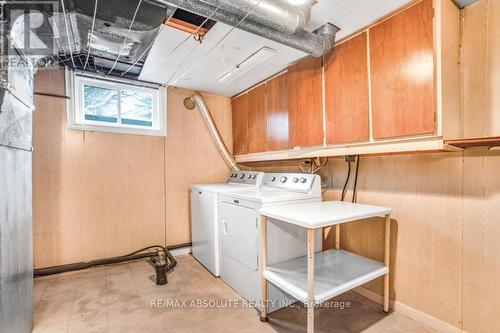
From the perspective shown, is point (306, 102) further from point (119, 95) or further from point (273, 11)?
point (119, 95)

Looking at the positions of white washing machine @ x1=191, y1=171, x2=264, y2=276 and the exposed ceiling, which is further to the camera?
white washing machine @ x1=191, y1=171, x2=264, y2=276

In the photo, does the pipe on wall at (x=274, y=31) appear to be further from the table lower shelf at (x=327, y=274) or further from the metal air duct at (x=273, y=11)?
the table lower shelf at (x=327, y=274)

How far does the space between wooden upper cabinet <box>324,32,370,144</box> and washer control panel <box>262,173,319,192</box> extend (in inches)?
16.3

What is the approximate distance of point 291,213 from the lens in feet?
5.62

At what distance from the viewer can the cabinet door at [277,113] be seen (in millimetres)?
2627

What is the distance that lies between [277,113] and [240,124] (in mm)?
850

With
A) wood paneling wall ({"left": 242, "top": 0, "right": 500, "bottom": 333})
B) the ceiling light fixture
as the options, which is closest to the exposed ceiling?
the ceiling light fixture

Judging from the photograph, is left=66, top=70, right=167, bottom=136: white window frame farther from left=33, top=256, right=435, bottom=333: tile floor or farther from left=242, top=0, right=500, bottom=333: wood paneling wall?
left=242, top=0, right=500, bottom=333: wood paneling wall

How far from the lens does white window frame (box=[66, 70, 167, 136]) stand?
2654 millimetres

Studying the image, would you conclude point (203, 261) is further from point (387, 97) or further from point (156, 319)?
point (387, 97)

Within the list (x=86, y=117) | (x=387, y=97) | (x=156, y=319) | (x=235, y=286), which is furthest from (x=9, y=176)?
(x=387, y=97)

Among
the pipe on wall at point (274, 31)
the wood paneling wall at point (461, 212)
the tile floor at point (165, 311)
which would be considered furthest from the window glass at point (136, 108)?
the wood paneling wall at point (461, 212)

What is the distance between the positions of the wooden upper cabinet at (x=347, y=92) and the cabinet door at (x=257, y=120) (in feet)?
3.29

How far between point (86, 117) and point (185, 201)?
5.10 feet
